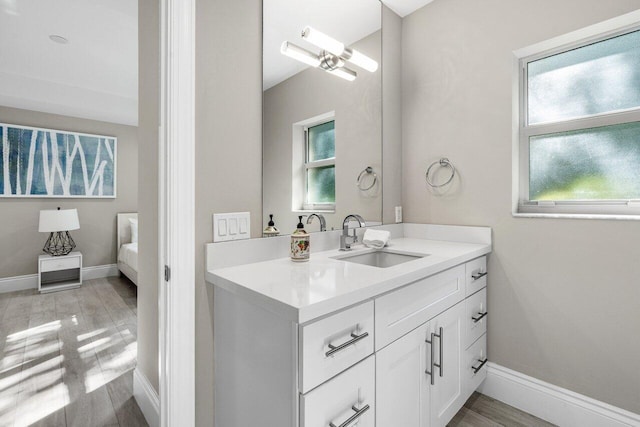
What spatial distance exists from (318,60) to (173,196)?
1.05 m

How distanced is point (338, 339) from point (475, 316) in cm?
111

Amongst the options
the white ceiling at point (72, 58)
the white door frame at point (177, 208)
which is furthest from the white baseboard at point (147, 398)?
the white ceiling at point (72, 58)

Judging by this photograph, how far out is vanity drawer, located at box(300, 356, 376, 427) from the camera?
808 millimetres

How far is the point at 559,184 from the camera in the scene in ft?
5.34

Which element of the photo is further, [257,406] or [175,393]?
[175,393]

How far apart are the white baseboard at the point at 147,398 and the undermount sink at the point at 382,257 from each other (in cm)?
115

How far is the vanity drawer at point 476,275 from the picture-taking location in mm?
1577

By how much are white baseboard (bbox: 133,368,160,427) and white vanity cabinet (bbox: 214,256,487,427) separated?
444 mm

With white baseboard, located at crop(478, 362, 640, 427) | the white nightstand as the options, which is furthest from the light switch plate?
the white nightstand

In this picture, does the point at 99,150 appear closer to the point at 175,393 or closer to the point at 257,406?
the point at 175,393

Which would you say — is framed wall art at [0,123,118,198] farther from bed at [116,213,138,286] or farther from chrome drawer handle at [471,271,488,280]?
chrome drawer handle at [471,271,488,280]

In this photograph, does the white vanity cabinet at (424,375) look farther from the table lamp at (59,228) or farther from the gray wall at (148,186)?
the table lamp at (59,228)

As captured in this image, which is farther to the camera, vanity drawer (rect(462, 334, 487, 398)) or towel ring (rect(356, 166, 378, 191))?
towel ring (rect(356, 166, 378, 191))

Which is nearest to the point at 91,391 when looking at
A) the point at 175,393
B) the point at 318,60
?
the point at 175,393
